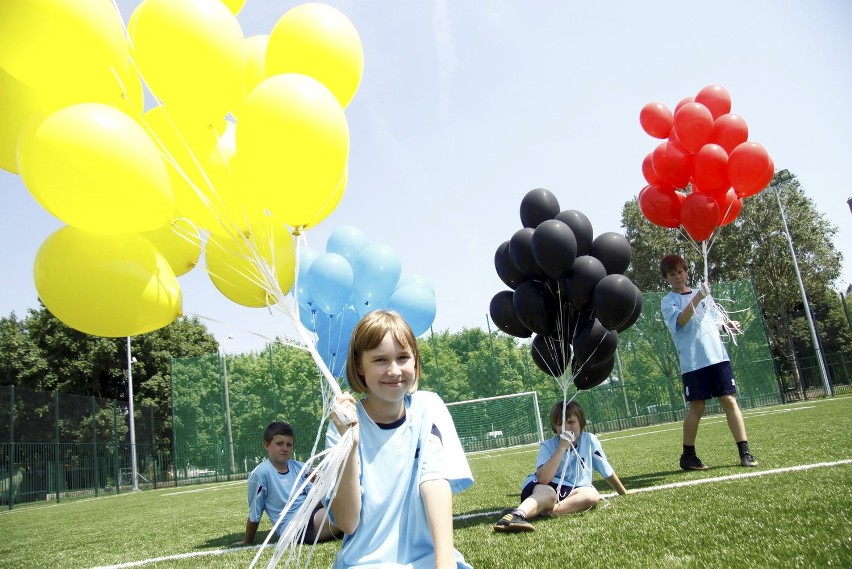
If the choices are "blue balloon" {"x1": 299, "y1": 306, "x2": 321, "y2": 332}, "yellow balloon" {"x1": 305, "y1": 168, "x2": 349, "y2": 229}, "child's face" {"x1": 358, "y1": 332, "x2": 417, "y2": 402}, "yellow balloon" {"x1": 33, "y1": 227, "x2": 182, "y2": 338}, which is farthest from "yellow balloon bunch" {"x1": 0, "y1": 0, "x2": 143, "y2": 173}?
"blue balloon" {"x1": 299, "y1": 306, "x2": 321, "y2": 332}

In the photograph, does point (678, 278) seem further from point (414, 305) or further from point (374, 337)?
point (374, 337)

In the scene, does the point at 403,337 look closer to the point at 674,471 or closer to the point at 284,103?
the point at 284,103

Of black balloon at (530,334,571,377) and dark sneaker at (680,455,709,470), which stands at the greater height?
black balloon at (530,334,571,377)

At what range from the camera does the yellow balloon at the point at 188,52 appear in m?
2.65

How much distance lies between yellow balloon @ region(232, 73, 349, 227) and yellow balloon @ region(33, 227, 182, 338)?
23.9 inches

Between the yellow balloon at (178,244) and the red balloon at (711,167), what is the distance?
15.8 ft

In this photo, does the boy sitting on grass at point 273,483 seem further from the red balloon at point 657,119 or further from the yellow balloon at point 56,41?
the red balloon at point 657,119

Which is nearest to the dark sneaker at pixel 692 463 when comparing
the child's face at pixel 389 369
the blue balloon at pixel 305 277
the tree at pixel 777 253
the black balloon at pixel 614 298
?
the black balloon at pixel 614 298

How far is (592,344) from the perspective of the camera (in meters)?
4.57

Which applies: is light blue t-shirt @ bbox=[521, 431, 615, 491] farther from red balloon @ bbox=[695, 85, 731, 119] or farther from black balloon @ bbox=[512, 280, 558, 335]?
red balloon @ bbox=[695, 85, 731, 119]

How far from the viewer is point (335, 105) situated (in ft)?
8.73

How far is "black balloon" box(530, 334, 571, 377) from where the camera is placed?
15.7ft

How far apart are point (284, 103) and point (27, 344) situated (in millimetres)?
36508

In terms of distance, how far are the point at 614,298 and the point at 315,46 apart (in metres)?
2.74
